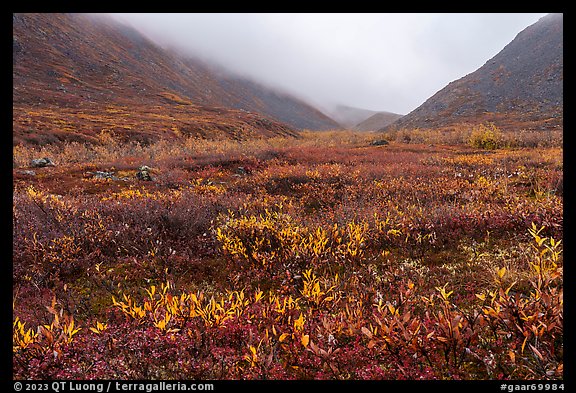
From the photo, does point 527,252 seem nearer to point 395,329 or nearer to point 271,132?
point 395,329

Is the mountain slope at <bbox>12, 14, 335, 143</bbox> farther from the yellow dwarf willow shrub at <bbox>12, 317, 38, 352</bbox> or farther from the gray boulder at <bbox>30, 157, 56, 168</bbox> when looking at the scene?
the yellow dwarf willow shrub at <bbox>12, 317, 38, 352</bbox>

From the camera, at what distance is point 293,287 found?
4590 mm

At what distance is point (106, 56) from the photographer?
11238cm

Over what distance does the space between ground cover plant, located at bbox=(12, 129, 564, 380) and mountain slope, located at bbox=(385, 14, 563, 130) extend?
196ft

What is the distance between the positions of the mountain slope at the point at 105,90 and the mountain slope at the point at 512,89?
42.1 m

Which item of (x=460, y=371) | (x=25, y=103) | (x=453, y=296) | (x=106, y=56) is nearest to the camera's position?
(x=460, y=371)

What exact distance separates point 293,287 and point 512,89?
96.9 metres

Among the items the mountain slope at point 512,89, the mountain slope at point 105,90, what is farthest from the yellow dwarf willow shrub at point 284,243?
the mountain slope at point 512,89

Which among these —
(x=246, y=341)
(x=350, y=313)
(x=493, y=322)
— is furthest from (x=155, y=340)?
(x=493, y=322)

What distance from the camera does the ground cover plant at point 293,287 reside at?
2871 millimetres

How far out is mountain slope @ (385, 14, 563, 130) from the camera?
219ft

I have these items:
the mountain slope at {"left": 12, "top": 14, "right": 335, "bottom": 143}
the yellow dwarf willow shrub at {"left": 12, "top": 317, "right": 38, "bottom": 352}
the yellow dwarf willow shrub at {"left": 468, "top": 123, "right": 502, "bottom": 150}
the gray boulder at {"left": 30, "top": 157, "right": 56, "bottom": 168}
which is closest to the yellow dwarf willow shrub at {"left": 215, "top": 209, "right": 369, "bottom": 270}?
the yellow dwarf willow shrub at {"left": 12, "top": 317, "right": 38, "bottom": 352}

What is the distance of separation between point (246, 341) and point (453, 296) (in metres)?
2.84

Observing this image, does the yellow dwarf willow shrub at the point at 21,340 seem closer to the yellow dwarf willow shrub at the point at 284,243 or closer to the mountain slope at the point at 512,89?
the yellow dwarf willow shrub at the point at 284,243
